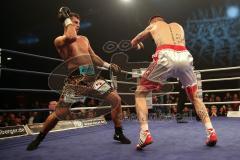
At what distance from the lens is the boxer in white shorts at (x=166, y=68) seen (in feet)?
7.41

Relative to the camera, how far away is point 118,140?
103 inches

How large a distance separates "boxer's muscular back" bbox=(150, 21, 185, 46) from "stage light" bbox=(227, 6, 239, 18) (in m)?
8.61

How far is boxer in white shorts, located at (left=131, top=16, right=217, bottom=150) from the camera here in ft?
7.41

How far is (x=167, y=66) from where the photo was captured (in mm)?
2260

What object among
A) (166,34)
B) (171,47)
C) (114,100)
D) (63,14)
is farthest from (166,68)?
(63,14)

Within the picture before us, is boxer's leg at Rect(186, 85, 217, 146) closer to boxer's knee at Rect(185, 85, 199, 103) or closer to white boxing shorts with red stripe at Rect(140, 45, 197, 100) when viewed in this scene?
boxer's knee at Rect(185, 85, 199, 103)

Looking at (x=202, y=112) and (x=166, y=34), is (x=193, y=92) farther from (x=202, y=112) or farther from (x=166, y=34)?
(x=166, y=34)

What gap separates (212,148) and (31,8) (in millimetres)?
9793

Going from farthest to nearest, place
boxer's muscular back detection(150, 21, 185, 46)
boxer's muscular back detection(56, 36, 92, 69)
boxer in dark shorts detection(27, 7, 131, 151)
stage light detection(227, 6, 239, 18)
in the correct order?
stage light detection(227, 6, 239, 18)
boxer's muscular back detection(56, 36, 92, 69)
boxer in dark shorts detection(27, 7, 131, 151)
boxer's muscular back detection(150, 21, 185, 46)

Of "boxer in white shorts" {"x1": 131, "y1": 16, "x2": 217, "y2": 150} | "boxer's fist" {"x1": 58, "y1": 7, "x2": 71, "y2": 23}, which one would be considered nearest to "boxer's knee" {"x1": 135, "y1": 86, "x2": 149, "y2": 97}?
"boxer in white shorts" {"x1": 131, "y1": 16, "x2": 217, "y2": 150}

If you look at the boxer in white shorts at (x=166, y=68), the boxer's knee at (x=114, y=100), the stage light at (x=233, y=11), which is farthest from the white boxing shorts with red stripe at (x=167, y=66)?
the stage light at (x=233, y=11)

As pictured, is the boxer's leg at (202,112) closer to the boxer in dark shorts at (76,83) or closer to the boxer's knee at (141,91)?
the boxer's knee at (141,91)

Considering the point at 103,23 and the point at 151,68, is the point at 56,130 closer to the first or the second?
the point at 151,68

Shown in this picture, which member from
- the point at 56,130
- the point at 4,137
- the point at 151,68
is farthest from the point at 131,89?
the point at 151,68
